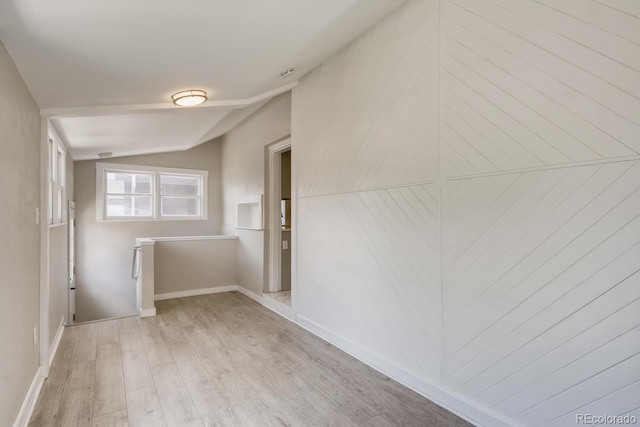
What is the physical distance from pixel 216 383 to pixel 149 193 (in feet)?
16.3

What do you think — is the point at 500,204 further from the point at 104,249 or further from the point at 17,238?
the point at 104,249

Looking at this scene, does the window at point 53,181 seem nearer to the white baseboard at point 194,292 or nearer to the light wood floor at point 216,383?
the light wood floor at point 216,383

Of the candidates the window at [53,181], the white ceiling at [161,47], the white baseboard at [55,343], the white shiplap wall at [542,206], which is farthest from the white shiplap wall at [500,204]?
the window at [53,181]

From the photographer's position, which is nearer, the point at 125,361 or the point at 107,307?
the point at 125,361

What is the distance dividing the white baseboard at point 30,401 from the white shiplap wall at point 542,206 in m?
2.66

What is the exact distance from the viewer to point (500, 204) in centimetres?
194

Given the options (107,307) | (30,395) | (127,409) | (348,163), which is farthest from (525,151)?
(107,307)

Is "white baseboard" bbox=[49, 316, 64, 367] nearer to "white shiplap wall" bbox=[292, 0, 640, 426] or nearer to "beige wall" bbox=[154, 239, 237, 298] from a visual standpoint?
"beige wall" bbox=[154, 239, 237, 298]

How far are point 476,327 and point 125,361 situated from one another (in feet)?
9.60

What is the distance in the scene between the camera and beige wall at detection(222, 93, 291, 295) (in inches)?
183

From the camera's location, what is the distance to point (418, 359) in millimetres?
2430

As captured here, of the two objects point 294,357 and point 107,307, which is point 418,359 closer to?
point 294,357

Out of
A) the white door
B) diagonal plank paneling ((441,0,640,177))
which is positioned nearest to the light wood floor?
diagonal plank paneling ((441,0,640,177))

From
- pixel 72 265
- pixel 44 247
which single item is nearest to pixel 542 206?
pixel 44 247
